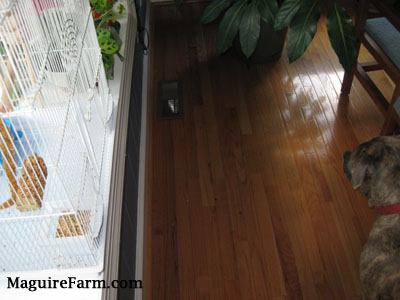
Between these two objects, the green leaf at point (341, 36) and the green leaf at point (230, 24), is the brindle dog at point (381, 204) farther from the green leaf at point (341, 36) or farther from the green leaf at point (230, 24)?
the green leaf at point (230, 24)

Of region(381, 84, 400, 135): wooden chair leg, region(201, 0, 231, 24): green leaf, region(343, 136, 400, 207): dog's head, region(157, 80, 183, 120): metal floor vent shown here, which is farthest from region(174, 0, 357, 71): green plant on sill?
region(157, 80, 183, 120): metal floor vent

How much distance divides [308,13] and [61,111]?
97 centimetres

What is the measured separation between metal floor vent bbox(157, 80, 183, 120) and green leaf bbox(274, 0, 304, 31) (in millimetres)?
1149

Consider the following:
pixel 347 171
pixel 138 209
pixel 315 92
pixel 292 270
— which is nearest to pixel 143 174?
pixel 138 209

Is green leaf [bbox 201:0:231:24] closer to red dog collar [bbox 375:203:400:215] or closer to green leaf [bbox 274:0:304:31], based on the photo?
green leaf [bbox 274:0:304:31]

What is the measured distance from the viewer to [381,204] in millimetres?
1612

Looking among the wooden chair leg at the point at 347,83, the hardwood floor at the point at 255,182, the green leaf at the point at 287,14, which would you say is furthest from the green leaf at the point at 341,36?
the wooden chair leg at the point at 347,83

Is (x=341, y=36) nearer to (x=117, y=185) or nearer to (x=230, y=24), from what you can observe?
(x=230, y=24)

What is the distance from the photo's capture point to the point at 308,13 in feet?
5.13

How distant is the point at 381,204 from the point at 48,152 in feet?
4.05

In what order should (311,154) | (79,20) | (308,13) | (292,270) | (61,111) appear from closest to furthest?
(61,111) → (79,20) → (308,13) → (292,270) → (311,154)

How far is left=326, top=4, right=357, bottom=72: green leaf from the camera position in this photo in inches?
61.7

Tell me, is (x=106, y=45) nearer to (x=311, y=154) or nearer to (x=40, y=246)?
(x=40, y=246)

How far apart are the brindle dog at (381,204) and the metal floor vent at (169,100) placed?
4.26ft
